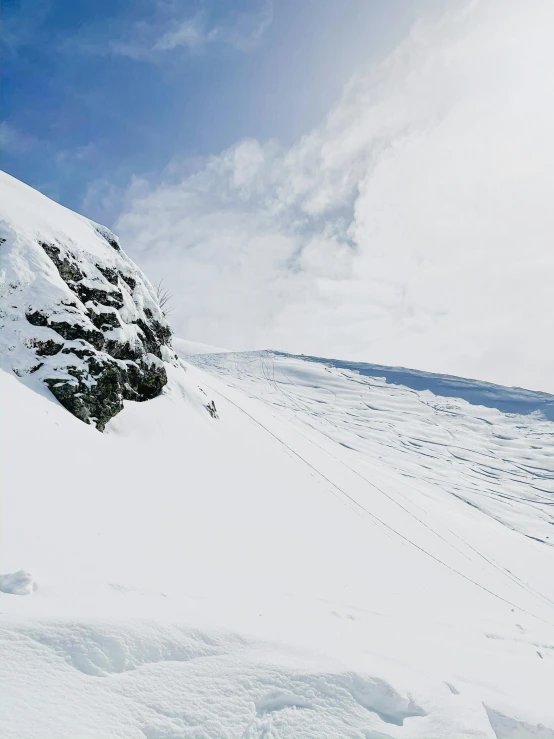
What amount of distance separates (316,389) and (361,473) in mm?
19898

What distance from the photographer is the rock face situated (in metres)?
8.74

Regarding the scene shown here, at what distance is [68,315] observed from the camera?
954cm

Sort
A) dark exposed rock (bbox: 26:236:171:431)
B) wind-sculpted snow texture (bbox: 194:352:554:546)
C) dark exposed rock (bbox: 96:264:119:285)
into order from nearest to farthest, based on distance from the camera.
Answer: dark exposed rock (bbox: 26:236:171:431)
dark exposed rock (bbox: 96:264:119:285)
wind-sculpted snow texture (bbox: 194:352:554:546)

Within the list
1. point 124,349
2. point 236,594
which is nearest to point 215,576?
point 236,594

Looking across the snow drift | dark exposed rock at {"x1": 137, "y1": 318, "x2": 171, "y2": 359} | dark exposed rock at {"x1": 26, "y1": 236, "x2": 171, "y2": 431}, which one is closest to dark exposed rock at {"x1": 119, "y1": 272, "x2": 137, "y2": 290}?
dark exposed rock at {"x1": 26, "y1": 236, "x2": 171, "y2": 431}

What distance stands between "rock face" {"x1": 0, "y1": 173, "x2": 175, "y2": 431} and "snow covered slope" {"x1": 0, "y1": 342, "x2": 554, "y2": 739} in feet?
2.18

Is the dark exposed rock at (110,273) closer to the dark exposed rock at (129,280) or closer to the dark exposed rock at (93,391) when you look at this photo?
the dark exposed rock at (129,280)

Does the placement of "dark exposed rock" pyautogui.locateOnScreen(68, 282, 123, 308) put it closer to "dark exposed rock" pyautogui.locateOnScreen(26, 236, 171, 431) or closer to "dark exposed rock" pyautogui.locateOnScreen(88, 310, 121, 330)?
"dark exposed rock" pyautogui.locateOnScreen(26, 236, 171, 431)

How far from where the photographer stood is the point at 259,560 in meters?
6.54

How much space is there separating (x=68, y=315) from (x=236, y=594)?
25.0 feet

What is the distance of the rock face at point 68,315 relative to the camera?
8742mm

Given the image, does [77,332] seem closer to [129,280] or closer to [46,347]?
[46,347]

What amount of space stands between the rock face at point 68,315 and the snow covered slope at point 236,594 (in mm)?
666

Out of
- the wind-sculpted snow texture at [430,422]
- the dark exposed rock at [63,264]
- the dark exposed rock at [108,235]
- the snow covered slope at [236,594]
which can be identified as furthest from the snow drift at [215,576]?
the wind-sculpted snow texture at [430,422]
